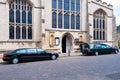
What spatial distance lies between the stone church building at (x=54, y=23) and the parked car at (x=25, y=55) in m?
5.39

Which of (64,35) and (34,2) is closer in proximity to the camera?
(34,2)

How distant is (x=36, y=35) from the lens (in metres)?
27.8

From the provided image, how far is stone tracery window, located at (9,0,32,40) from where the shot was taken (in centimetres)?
2588

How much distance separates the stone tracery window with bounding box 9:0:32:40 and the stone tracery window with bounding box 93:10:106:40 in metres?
11.0

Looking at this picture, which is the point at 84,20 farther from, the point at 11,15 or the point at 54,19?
the point at 11,15

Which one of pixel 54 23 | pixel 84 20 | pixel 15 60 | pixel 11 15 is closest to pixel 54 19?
pixel 54 23

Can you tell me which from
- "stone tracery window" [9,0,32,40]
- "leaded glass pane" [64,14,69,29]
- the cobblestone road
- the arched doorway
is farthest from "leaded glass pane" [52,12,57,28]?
the cobblestone road

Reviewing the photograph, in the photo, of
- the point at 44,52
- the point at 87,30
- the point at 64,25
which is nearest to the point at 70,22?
the point at 64,25

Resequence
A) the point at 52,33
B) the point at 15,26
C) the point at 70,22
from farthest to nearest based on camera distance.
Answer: the point at 70,22
the point at 52,33
the point at 15,26

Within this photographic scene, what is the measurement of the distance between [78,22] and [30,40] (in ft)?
26.1

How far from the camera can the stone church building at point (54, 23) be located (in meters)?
25.7

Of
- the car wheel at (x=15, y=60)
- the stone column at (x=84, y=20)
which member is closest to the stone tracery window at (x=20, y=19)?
the car wheel at (x=15, y=60)

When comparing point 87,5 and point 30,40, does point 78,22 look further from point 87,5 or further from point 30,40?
point 30,40

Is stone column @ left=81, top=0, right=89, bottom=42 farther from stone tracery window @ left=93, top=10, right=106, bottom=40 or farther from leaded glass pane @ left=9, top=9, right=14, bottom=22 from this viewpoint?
leaded glass pane @ left=9, top=9, right=14, bottom=22
